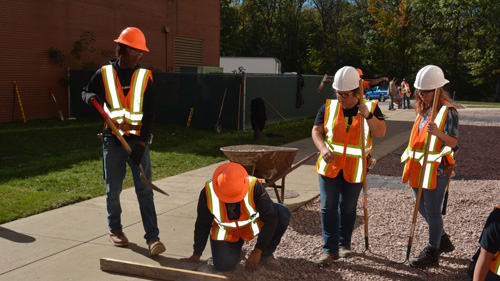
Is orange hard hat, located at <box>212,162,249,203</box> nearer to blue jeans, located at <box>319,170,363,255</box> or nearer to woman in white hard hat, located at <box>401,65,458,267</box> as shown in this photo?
blue jeans, located at <box>319,170,363,255</box>

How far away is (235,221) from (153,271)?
33.0 inches

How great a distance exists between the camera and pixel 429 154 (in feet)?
16.2

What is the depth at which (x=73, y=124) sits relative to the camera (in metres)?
17.8

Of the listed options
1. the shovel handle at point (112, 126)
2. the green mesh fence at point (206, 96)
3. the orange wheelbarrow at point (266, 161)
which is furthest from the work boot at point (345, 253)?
the green mesh fence at point (206, 96)

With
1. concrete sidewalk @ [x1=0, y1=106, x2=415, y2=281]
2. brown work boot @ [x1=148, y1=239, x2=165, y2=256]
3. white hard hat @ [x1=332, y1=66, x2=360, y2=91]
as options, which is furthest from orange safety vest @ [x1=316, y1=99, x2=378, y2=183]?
brown work boot @ [x1=148, y1=239, x2=165, y2=256]

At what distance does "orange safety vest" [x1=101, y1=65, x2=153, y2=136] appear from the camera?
5.23m

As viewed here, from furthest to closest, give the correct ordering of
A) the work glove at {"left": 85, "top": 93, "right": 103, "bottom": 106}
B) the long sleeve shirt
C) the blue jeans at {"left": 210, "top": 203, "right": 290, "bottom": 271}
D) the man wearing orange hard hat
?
the man wearing orange hard hat, the work glove at {"left": 85, "top": 93, "right": 103, "bottom": 106}, the blue jeans at {"left": 210, "top": 203, "right": 290, "bottom": 271}, the long sleeve shirt

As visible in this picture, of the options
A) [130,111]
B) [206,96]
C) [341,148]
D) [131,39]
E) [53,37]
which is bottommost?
[341,148]

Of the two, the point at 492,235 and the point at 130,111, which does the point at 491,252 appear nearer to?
the point at 492,235

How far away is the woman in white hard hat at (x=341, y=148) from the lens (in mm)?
4820

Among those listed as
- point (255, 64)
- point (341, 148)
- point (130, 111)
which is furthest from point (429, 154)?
point (255, 64)

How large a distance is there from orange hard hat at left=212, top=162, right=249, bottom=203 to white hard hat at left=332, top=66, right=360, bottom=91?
124 centimetres

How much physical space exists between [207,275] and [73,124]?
14561mm

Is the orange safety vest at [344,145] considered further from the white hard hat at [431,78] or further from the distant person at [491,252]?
the distant person at [491,252]
